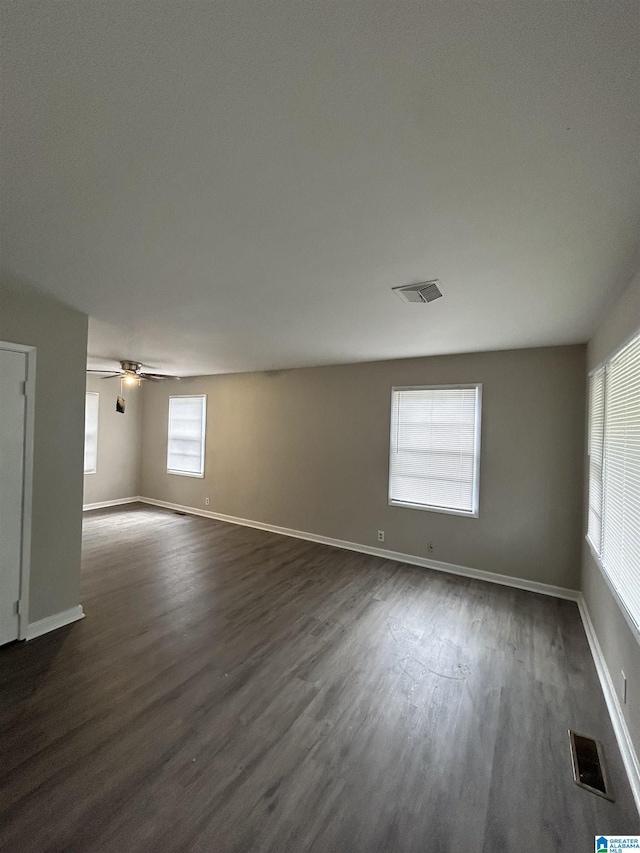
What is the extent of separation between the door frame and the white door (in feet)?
0.06

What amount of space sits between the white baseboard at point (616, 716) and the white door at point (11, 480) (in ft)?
12.6

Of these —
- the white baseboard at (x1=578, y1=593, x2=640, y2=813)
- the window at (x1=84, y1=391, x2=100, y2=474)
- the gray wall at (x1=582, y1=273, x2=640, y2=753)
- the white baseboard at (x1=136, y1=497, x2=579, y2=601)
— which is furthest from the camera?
the window at (x1=84, y1=391, x2=100, y2=474)

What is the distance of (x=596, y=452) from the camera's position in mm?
2783

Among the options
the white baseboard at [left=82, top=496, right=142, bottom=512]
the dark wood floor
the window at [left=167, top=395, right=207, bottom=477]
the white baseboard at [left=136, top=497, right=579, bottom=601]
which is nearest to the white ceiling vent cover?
the dark wood floor

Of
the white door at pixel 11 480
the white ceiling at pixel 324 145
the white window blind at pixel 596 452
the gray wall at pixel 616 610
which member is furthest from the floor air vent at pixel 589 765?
the white door at pixel 11 480

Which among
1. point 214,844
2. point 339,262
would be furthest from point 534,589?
point 339,262

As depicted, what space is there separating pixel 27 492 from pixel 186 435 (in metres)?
4.08

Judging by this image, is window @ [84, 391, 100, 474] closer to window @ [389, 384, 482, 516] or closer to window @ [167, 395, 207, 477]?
window @ [167, 395, 207, 477]

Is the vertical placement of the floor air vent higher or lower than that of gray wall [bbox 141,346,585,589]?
lower

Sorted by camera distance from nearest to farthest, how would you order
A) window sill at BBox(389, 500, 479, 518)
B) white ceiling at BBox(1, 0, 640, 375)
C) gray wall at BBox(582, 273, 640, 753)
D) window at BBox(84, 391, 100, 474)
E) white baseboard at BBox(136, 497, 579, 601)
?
1. white ceiling at BBox(1, 0, 640, 375)
2. gray wall at BBox(582, 273, 640, 753)
3. white baseboard at BBox(136, 497, 579, 601)
4. window sill at BBox(389, 500, 479, 518)
5. window at BBox(84, 391, 100, 474)

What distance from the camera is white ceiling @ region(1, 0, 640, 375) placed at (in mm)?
751

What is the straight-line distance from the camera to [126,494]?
6969mm

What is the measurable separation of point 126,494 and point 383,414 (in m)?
5.70

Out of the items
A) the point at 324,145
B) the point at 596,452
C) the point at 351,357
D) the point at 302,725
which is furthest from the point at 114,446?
the point at 596,452
